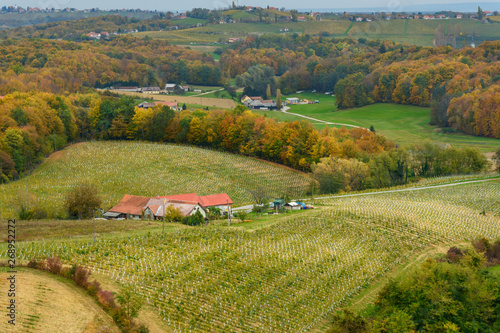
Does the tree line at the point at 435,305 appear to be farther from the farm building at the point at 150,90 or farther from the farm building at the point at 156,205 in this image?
the farm building at the point at 150,90

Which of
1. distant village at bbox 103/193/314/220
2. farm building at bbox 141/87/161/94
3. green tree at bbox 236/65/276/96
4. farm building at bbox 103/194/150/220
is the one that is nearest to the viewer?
distant village at bbox 103/193/314/220

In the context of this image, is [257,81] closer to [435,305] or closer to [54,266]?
[435,305]

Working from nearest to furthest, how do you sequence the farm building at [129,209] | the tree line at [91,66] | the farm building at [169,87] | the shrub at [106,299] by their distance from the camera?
the shrub at [106,299], the farm building at [129,209], the tree line at [91,66], the farm building at [169,87]

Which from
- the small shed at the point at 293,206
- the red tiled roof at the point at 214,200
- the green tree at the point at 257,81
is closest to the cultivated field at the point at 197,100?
the green tree at the point at 257,81

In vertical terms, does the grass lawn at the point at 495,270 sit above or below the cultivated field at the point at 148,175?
above

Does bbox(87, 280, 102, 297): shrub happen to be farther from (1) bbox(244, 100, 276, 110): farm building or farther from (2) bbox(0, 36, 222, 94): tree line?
(1) bbox(244, 100, 276, 110): farm building

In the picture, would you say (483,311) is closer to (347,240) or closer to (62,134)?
(347,240)

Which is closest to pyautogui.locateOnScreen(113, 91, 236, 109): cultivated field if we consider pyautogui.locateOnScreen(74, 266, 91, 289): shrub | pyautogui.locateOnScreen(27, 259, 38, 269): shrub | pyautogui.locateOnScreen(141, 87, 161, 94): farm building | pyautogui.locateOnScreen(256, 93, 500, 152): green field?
pyautogui.locateOnScreen(141, 87, 161, 94): farm building

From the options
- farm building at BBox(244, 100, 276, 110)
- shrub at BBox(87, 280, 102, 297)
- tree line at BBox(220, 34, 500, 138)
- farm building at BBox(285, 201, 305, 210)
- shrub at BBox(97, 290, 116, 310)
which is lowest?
farm building at BBox(285, 201, 305, 210)
